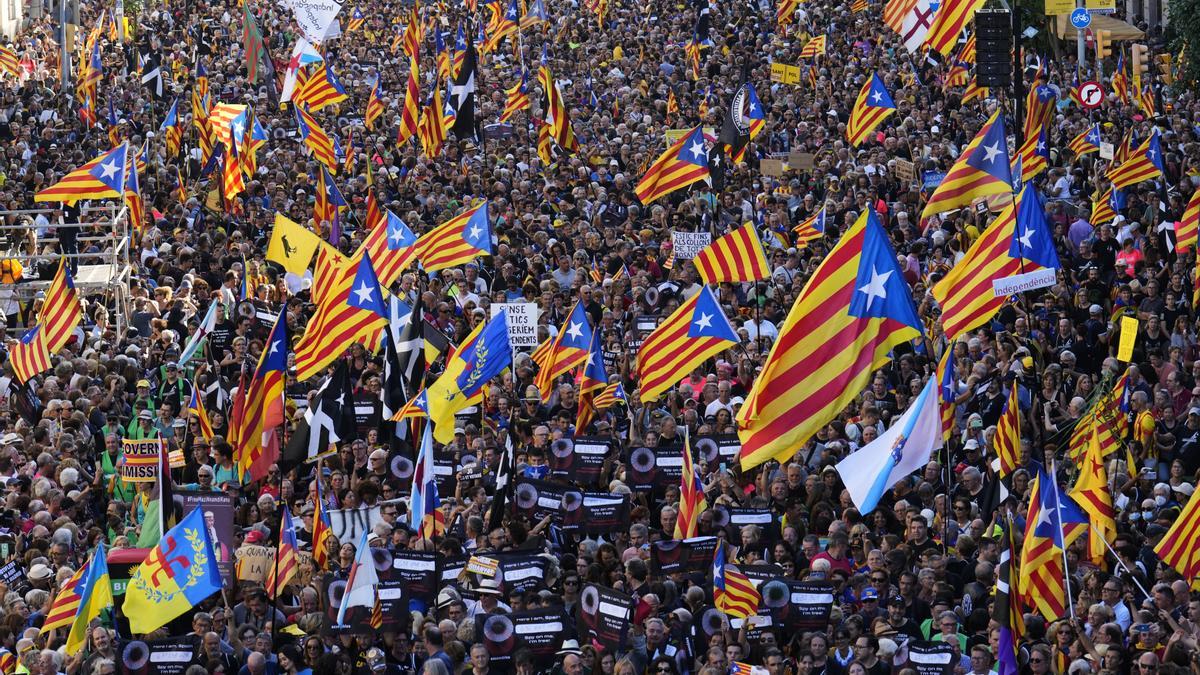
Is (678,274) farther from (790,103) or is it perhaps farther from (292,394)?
(790,103)

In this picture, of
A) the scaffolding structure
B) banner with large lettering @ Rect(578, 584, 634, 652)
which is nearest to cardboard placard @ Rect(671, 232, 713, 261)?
the scaffolding structure

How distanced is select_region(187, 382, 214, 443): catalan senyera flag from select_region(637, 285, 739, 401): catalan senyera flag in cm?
367

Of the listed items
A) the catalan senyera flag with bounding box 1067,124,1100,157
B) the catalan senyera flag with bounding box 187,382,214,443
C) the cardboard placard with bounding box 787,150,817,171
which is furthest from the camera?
the cardboard placard with bounding box 787,150,817,171

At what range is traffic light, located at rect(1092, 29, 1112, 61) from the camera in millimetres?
40219

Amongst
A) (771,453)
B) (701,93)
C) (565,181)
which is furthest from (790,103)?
(771,453)

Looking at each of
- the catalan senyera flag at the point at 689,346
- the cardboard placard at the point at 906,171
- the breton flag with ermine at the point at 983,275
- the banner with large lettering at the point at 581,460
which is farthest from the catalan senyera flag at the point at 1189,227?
the banner with large lettering at the point at 581,460

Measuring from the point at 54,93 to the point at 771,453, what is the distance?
2938cm

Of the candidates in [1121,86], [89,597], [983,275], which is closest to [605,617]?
[89,597]

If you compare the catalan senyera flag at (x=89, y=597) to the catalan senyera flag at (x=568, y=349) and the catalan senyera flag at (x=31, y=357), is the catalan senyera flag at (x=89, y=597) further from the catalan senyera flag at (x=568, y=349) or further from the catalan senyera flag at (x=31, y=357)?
the catalan senyera flag at (x=31, y=357)

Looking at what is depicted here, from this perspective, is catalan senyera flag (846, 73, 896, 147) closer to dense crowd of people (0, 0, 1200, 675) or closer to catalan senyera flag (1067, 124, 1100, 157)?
dense crowd of people (0, 0, 1200, 675)

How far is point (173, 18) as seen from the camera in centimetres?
5166

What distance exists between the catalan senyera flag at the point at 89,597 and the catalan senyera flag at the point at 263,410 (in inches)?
131

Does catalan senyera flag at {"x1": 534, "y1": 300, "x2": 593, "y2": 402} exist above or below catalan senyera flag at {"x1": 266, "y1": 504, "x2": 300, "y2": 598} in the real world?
above

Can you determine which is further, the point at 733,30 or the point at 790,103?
the point at 733,30
